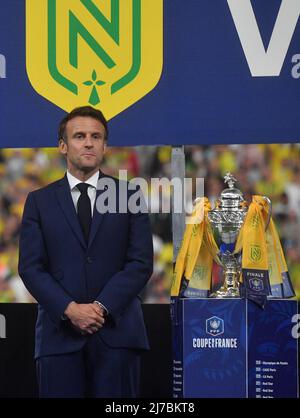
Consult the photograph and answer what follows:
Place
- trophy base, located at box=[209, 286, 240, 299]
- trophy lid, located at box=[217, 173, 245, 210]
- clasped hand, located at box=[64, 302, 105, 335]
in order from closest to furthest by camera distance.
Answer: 1. clasped hand, located at box=[64, 302, 105, 335]
2. trophy base, located at box=[209, 286, 240, 299]
3. trophy lid, located at box=[217, 173, 245, 210]

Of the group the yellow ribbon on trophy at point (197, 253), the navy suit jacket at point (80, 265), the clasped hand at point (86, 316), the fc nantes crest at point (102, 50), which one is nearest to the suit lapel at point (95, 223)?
the navy suit jacket at point (80, 265)

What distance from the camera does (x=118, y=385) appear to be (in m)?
3.85

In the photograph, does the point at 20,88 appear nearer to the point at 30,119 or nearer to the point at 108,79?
the point at 30,119

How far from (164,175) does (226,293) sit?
74 centimetres

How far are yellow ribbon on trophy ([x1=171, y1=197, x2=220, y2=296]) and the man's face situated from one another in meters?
0.49

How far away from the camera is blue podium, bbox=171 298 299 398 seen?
388cm

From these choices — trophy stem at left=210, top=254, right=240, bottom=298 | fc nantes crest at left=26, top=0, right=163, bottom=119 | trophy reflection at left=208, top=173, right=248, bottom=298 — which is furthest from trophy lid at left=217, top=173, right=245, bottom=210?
fc nantes crest at left=26, top=0, right=163, bottom=119

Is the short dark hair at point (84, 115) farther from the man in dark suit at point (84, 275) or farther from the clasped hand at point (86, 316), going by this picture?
the clasped hand at point (86, 316)

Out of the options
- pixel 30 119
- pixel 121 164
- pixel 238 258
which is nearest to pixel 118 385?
pixel 238 258

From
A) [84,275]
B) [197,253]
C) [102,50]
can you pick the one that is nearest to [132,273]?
[84,275]

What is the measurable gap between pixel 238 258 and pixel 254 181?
0.47m

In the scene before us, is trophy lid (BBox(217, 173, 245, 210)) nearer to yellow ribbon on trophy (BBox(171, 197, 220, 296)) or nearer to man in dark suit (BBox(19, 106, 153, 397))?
yellow ribbon on trophy (BBox(171, 197, 220, 296))

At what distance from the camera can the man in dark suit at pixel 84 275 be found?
382 centimetres

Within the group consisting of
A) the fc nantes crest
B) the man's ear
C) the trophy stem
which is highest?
the fc nantes crest
